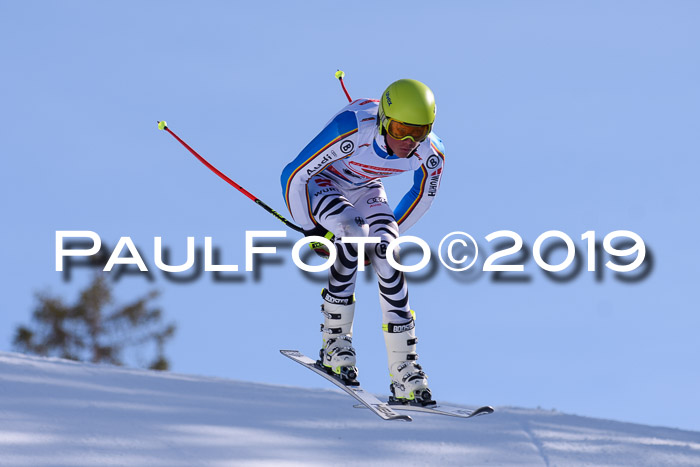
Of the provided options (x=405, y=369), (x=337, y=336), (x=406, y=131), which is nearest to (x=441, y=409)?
(x=405, y=369)

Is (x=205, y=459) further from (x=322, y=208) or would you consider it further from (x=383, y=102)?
(x=383, y=102)

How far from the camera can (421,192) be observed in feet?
23.9

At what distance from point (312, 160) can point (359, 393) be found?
5.74ft

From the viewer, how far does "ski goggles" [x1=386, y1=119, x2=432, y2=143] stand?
632 cm

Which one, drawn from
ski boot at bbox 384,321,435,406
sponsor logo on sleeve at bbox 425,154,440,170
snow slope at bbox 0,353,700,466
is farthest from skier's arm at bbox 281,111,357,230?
snow slope at bbox 0,353,700,466

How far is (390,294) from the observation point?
6773 mm

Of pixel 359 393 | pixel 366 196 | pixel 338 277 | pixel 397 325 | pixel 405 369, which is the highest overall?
pixel 366 196

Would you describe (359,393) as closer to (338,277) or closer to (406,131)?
(338,277)

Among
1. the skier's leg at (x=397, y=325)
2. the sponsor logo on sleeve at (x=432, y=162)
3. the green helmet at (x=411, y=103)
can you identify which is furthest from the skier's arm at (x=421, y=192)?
the green helmet at (x=411, y=103)

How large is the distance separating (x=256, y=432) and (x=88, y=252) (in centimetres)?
201

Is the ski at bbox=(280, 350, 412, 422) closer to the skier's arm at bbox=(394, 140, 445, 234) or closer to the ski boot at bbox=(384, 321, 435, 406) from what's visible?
the ski boot at bbox=(384, 321, 435, 406)

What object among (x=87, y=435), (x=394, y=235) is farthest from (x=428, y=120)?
(x=87, y=435)

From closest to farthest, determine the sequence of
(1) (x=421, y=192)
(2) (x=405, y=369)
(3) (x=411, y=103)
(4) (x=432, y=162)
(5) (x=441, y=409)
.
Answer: (3) (x=411, y=103) → (5) (x=441, y=409) → (2) (x=405, y=369) → (4) (x=432, y=162) → (1) (x=421, y=192)

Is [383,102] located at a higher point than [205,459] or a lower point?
higher
